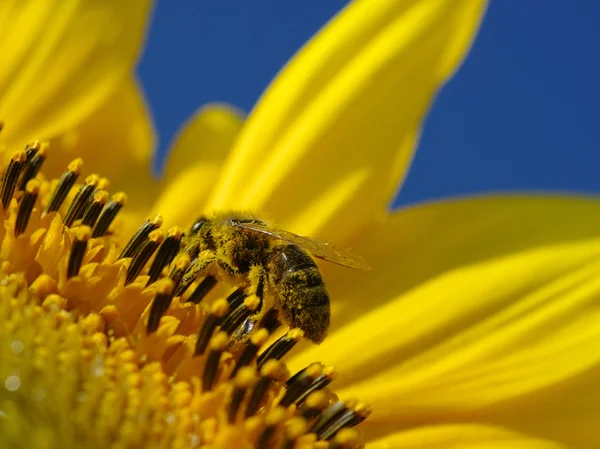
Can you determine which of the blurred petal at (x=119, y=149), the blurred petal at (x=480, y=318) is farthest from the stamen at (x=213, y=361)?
the blurred petal at (x=119, y=149)

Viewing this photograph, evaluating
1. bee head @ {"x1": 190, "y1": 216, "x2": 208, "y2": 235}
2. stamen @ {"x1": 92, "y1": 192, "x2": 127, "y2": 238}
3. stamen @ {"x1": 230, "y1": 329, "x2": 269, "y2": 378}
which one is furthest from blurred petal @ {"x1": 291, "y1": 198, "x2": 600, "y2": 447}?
stamen @ {"x1": 92, "y1": 192, "x2": 127, "y2": 238}

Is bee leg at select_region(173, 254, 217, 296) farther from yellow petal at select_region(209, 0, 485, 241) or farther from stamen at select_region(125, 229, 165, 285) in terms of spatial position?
yellow petal at select_region(209, 0, 485, 241)

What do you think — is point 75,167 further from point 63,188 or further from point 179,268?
point 179,268

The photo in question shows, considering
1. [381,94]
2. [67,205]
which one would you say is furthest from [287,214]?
[67,205]

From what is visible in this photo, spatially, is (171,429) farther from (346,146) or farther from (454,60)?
(454,60)

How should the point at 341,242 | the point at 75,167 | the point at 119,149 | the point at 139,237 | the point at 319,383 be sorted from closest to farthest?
the point at 319,383 → the point at 139,237 → the point at 75,167 → the point at 341,242 → the point at 119,149

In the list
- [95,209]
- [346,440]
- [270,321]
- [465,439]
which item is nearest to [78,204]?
[95,209]
